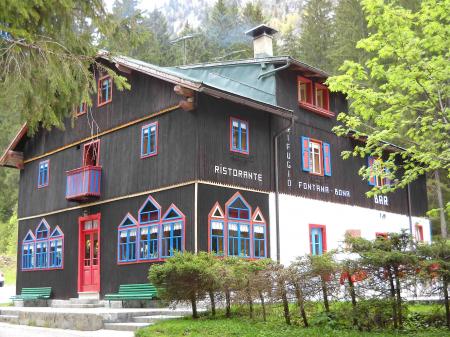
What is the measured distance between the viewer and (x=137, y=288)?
1714cm

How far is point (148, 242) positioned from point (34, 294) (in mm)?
7691

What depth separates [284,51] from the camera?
5128 centimetres

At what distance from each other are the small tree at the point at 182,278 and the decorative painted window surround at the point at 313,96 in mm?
10125

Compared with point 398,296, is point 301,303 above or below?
below

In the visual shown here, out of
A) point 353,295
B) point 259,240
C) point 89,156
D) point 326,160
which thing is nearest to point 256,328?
point 353,295

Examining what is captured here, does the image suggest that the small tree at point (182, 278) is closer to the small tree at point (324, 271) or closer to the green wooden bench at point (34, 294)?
the small tree at point (324, 271)

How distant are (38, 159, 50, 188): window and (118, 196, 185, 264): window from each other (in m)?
5.89

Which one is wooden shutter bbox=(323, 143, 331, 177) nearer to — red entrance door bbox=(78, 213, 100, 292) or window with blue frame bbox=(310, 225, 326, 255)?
window with blue frame bbox=(310, 225, 326, 255)

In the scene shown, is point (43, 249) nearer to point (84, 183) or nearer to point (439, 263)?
point (84, 183)

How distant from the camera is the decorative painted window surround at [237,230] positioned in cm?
1617

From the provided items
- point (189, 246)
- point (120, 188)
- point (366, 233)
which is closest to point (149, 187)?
point (120, 188)

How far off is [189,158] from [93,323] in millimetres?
5544

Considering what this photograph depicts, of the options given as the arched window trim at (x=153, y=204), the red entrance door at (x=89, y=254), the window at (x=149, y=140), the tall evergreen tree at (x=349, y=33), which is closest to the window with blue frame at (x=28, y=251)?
the red entrance door at (x=89, y=254)

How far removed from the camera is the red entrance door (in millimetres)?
19500
